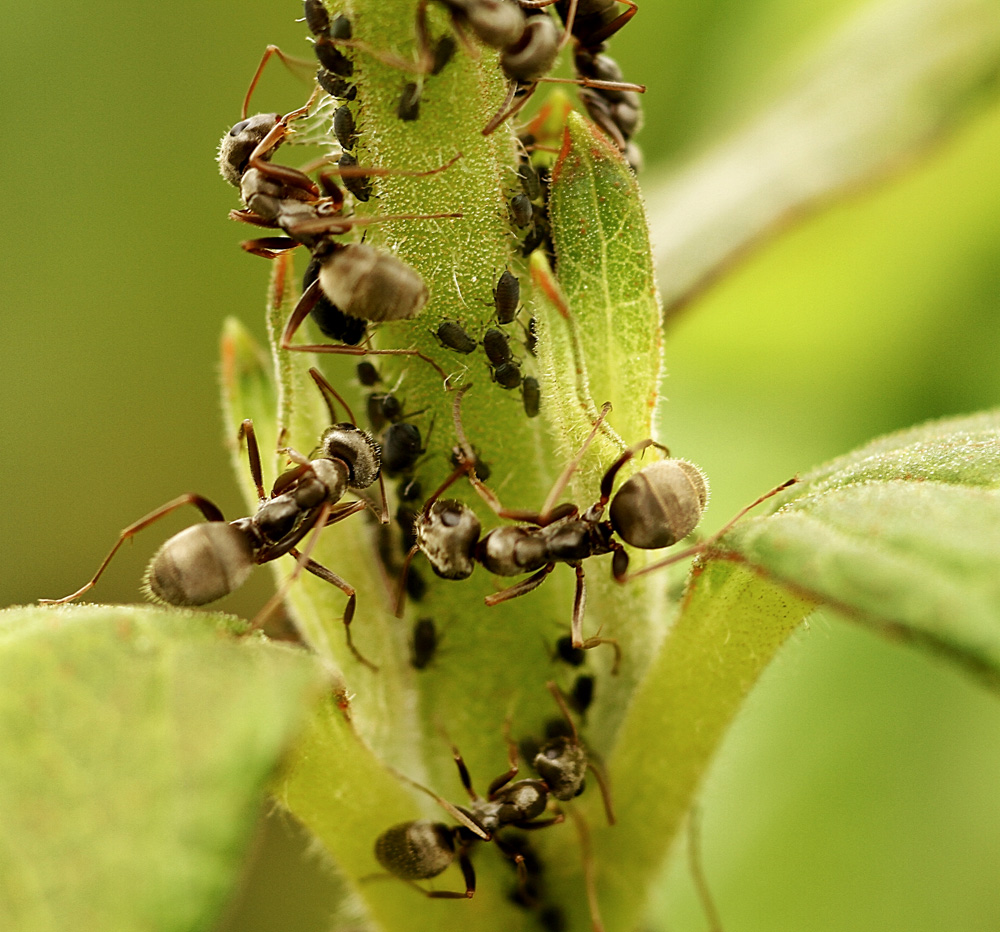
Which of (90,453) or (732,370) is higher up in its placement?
(732,370)

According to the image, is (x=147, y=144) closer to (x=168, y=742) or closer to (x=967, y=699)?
(x=967, y=699)

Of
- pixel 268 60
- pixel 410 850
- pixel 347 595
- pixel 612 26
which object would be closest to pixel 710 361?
pixel 612 26

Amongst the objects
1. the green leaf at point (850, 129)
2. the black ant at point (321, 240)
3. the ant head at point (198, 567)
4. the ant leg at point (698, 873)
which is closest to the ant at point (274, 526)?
the ant head at point (198, 567)

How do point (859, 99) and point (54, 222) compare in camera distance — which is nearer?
point (859, 99)

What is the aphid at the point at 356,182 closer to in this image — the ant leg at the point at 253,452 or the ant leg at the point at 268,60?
the ant leg at the point at 253,452

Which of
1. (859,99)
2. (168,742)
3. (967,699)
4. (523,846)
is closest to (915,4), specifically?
(859,99)

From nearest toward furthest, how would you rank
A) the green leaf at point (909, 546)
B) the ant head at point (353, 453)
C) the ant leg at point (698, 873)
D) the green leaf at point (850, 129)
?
the green leaf at point (909, 546) < the ant head at point (353, 453) < the ant leg at point (698, 873) < the green leaf at point (850, 129)

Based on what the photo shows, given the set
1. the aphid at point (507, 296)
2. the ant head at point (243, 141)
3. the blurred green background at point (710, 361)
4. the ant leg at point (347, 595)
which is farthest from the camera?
the blurred green background at point (710, 361)

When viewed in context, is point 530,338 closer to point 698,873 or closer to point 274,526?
point 274,526

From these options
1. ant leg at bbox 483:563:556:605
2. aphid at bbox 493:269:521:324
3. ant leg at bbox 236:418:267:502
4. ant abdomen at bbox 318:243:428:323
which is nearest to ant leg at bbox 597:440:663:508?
ant leg at bbox 483:563:556:605
